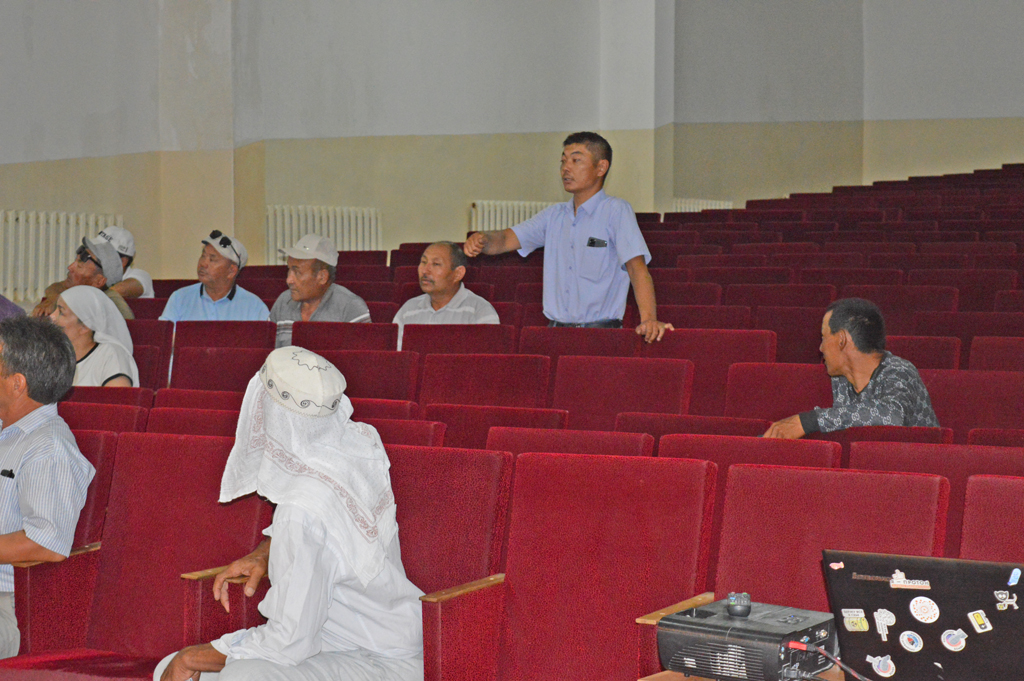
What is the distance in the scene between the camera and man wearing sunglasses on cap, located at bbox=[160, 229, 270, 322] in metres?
4.42

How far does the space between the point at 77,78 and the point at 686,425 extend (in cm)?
528

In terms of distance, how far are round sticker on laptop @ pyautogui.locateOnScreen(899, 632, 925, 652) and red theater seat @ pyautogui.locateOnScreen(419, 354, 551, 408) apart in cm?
174

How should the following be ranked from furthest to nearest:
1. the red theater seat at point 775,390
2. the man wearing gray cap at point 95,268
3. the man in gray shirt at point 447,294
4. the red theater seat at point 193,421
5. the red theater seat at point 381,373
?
the man wearing gray cap at point 95,268, the man in gray shirt at point 447,294, the red theater seat at point 381,373, the red theater seat at point 775,390, the red theater seat at point 193,421

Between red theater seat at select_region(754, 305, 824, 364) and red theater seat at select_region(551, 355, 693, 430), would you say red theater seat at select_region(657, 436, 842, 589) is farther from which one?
red theater seat at select_region(754, 305, 824, 364)

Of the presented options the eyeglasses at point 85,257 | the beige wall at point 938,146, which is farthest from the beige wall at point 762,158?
the eyeglasses at point 85,257

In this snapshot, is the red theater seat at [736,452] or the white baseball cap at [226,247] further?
the white baseball cap at [226,247]

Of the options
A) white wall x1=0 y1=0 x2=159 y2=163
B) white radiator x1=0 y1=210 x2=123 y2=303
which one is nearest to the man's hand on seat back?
white radiator x1=0 y1=210 x2=123 y2=303

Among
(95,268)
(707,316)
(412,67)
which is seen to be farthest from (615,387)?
(412,67)

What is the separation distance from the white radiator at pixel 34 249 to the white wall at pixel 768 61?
5.75 meters

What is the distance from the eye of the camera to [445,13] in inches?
342

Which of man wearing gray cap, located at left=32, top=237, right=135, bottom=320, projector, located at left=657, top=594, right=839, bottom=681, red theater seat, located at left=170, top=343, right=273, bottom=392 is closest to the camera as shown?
projector, located at left=657, top=594, right=839, bottom=681

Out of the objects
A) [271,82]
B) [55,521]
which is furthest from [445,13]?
[55,521]

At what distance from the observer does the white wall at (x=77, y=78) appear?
626cm

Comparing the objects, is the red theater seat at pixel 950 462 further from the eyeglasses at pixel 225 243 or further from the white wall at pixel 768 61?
the white wall at pixel 768 61
